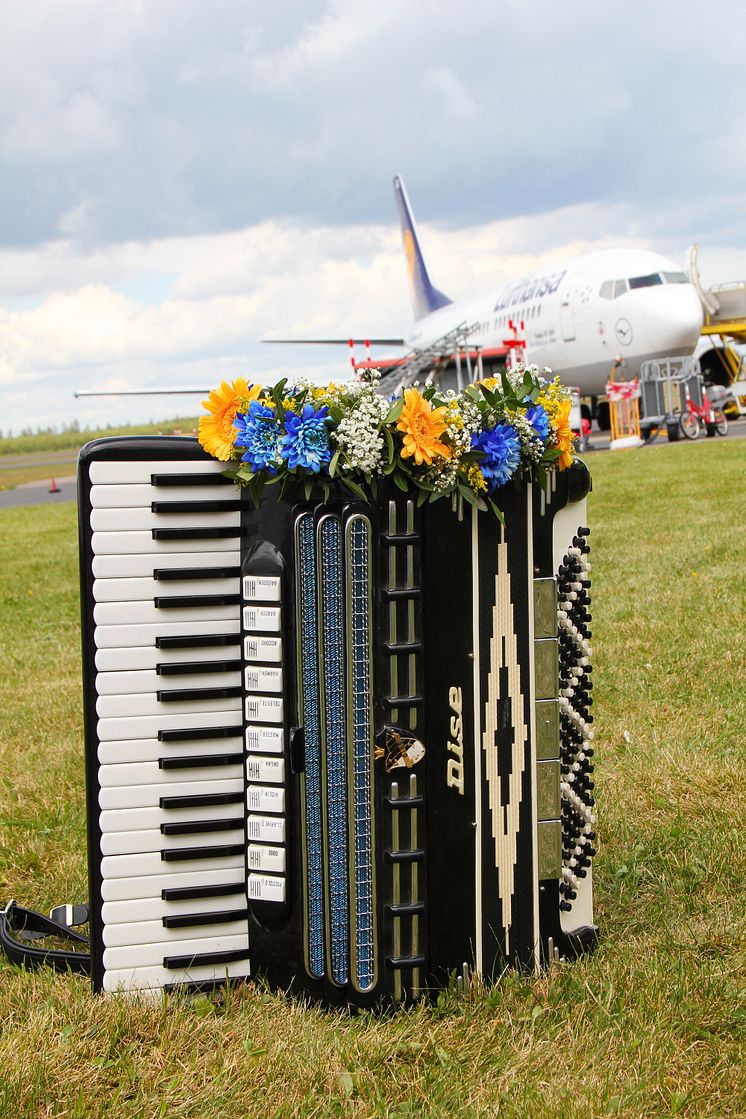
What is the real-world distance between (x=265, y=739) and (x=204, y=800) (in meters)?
0.21

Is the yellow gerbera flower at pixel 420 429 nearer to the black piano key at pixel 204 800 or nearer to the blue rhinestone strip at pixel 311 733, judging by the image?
the blue rhinestone strip at pixel 311 733

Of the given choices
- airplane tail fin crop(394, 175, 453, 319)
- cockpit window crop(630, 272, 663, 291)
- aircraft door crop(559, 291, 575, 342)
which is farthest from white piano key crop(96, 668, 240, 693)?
airplane tail fin crop(394, 175, 453, 319)

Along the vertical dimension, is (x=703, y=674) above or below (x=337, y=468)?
below

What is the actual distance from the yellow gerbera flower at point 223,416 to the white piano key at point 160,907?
38.9 inches

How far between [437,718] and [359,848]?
33 centimetres

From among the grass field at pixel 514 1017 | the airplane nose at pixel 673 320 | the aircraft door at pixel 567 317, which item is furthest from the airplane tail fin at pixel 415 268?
the grass field at pixel 514 1017

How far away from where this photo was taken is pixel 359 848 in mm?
2402

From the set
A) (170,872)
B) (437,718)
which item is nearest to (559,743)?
(437,718)

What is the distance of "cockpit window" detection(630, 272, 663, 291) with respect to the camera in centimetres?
2312

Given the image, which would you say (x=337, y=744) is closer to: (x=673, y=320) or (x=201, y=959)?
(x=201, y=959)

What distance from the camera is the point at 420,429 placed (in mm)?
2332

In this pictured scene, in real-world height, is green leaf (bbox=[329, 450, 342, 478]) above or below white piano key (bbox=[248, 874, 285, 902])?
above

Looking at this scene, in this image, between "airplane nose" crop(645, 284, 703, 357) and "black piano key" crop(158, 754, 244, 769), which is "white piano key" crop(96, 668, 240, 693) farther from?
"airplane nose" crop(645, 284, 703, 357)

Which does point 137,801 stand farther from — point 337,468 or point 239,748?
point 337,468
